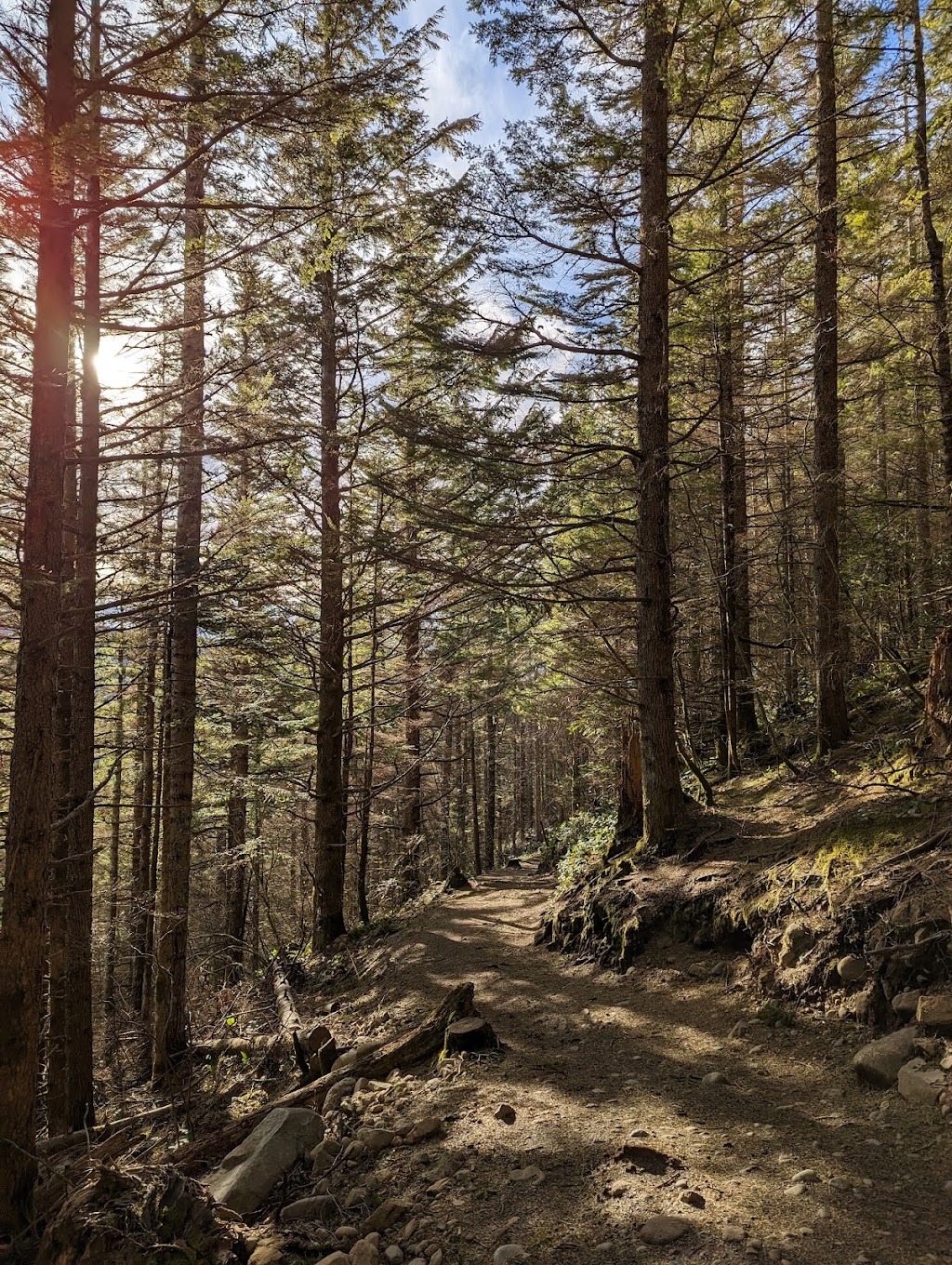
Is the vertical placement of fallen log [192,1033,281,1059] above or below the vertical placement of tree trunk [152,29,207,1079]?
below

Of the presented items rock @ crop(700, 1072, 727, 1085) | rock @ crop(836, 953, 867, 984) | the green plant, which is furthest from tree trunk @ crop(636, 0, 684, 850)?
rock @ crop(700, 1072, 727, 1085)

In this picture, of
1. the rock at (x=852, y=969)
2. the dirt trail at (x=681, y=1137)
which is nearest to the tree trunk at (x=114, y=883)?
the dirt trail at (x=681, y=1137)

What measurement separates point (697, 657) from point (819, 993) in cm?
1147

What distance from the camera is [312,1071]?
6.25 meters

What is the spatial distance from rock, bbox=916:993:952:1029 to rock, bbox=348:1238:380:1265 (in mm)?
3179

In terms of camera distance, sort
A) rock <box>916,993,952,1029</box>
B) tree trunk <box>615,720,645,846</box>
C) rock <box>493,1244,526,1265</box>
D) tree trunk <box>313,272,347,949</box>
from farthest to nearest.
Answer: tree trunk <box>313,272,347,949</box> < tree trunk <box>615,720,645,846</box> < rock <box>916,993,952,1029</box> < rock <box>493,1244,526,1265</box>

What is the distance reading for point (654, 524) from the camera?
823 cm

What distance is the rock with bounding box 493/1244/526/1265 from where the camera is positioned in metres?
3.07

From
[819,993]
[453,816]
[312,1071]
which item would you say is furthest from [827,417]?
[453,816]

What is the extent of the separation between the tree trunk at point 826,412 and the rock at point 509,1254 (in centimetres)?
641

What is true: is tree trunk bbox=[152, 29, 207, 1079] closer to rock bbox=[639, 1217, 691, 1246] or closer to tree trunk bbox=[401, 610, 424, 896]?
tree trunk bbox=[401, 610, 424, 896]

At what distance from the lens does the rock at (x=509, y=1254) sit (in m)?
3.07

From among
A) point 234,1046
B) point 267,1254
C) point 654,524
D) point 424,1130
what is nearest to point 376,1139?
point 424,1130

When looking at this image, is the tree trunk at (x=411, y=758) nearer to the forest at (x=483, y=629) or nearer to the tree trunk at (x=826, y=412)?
the forest at (x=483, y=629)
